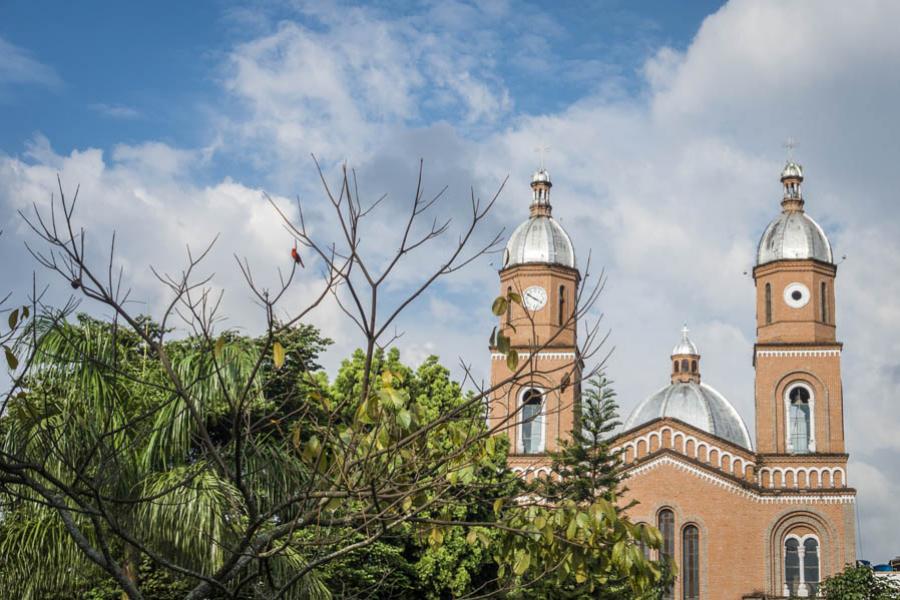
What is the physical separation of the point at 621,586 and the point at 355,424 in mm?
18933

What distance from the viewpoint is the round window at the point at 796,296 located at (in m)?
37.2

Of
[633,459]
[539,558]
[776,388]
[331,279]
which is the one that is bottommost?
[539,558]

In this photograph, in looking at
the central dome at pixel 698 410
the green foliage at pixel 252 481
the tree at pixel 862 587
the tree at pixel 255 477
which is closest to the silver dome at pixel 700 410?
the central dome at pixel 698 410

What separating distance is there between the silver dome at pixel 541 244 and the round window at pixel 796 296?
6873mm

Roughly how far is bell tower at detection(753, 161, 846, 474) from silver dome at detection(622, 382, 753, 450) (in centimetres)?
778

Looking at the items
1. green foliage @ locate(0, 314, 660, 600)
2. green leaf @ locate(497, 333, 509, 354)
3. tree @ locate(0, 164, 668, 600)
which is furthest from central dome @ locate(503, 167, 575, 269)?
green leaf @ locate(497, 333, 509, 354)

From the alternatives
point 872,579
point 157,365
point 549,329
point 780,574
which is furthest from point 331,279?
point 780,574

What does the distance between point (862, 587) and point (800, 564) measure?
1097cm

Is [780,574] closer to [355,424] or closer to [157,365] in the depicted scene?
[157,365]

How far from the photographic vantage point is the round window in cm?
3716

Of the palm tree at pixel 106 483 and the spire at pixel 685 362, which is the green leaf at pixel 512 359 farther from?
the spire at pixel 685 362

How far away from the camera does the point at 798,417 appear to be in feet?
121

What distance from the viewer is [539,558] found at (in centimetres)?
704

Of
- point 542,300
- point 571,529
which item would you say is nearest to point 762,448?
point 542,300
